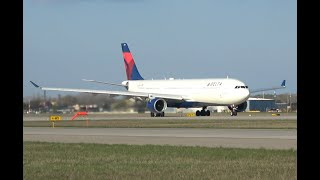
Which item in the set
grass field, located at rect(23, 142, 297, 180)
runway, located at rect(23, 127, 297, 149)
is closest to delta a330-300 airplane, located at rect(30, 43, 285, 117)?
runway, located at rect(23, 127, 297, 149)

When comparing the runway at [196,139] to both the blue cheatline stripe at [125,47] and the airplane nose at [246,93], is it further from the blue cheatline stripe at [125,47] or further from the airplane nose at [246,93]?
the blue cheatline stripe at [125,47]

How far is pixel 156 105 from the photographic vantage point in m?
68.6

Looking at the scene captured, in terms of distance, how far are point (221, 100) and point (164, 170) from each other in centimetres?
5608

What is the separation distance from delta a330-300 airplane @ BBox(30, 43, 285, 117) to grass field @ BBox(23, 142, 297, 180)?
150ft

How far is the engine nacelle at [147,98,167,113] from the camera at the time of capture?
222 ft

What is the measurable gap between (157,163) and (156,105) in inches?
2112

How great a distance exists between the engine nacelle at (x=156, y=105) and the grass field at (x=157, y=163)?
46631mm

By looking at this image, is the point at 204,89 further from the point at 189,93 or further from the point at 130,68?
the point at 130,68

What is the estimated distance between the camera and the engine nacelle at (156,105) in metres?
67.6

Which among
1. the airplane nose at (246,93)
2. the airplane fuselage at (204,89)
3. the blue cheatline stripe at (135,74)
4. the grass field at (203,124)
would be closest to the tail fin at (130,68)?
the blue cheatline stripe at (135,74)

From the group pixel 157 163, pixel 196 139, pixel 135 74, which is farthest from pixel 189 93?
pixel 157 163

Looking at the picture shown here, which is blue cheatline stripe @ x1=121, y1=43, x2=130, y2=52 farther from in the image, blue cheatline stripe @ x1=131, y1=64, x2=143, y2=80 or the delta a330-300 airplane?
the delta a330-300 airplane
